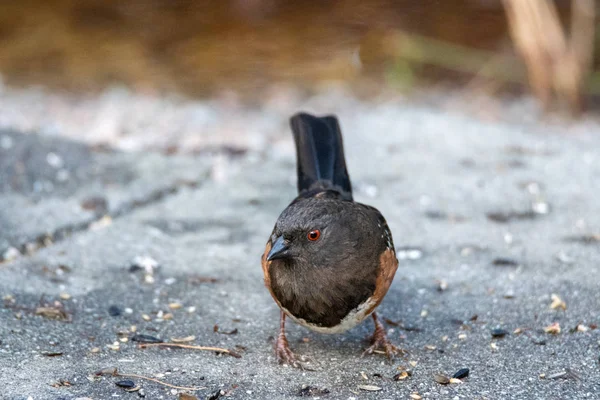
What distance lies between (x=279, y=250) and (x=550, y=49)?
12.9 feet

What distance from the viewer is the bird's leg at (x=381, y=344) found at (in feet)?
11.2

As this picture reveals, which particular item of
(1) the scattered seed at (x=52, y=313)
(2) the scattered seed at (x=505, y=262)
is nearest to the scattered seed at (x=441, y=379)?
(2) the scattered seed at (x=505, y=262)

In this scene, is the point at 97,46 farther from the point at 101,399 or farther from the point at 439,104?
the point at 101,399

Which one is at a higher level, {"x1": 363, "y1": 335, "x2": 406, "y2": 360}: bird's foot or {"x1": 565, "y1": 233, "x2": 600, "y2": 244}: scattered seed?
{"x1": 363, "y1": 335, "x2": 406, "y2": 360}: bird's foot

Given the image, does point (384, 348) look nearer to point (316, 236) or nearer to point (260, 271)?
point (316, 236)

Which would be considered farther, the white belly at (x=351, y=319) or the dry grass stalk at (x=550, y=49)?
the dry grass stalk at (x=550, y=49)

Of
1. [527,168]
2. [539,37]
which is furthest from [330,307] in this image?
[539,37]

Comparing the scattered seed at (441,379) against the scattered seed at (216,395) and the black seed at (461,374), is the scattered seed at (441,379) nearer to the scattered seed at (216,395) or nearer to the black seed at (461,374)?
the black seed at (461,374)

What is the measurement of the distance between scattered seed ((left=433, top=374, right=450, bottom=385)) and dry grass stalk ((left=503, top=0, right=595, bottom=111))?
3.78 m

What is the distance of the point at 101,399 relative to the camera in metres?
2.90

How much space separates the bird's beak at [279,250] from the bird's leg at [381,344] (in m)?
0.59

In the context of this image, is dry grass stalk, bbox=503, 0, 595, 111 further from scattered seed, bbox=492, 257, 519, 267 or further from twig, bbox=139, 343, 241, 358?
twig, bbox=139, 343, 241, 358

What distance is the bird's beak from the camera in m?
3.16

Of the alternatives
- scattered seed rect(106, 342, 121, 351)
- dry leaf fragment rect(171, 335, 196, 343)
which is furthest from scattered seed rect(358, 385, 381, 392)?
scattered seed rect(106, 342, 121, 351)
